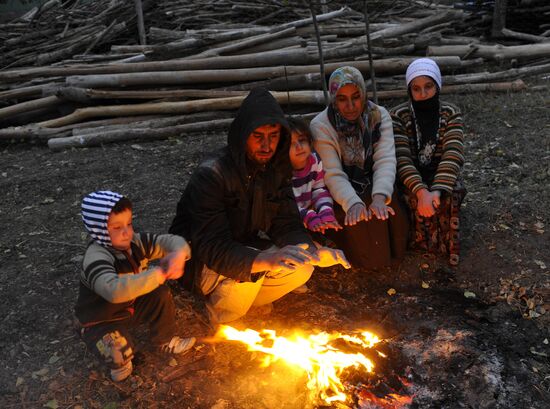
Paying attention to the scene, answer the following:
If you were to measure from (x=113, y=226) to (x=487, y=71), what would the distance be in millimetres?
8004

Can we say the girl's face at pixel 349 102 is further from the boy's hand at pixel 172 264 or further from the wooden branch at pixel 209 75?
the wooden branch at pixel 209 75

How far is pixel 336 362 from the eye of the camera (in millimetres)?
2885

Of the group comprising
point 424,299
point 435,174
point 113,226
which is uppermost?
point 113,226

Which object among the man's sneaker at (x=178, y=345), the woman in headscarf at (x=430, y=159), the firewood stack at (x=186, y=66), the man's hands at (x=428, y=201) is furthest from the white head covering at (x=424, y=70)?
the firewood stack at (x=186, y=66)

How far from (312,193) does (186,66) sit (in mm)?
4660

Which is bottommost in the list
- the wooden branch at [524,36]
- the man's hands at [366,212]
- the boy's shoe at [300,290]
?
the boy's shoe at [300,290]

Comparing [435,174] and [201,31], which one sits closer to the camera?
[435,174]

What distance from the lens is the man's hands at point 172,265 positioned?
8.68ft

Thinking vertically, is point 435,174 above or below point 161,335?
above

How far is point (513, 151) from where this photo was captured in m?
5.71

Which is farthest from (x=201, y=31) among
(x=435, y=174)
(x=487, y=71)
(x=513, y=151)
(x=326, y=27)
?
(x=435, y=174)

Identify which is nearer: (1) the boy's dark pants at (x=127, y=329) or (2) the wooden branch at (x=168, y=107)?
(1) the boy's dark pants at (x=127, y=329)

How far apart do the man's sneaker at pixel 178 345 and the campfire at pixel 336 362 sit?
0.20 metres

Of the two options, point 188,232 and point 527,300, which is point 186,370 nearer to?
point 188,232
